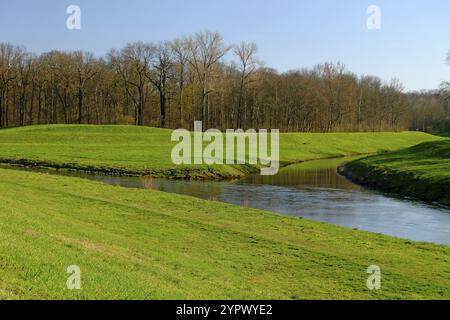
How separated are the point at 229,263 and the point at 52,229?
19.9ft

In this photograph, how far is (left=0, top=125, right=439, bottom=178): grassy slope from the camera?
47.7m

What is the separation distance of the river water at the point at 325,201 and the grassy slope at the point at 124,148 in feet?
12.8

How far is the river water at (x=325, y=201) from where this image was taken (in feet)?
84.4

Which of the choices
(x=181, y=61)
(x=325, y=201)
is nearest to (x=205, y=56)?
(x=181, y=61)

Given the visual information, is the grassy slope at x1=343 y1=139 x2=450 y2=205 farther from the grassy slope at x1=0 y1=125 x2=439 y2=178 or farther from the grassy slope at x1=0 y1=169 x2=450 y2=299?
the grassy slope at x1=0 y1=169 x2=450 y2=299

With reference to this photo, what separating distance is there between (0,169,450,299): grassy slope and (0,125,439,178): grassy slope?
68.9 ft

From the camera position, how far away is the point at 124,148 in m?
61.2

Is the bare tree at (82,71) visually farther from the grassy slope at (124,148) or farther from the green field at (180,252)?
the green field at (180,252)

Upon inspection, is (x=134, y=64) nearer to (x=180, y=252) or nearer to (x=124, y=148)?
(x=124, y=148)

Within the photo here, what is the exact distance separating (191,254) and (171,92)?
93.7m

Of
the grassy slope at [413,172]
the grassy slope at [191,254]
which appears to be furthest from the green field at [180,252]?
the grassy slope at [413,172]

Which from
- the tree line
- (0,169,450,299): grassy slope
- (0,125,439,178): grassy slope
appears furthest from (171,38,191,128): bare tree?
(0,169,450,299): grassy slope
